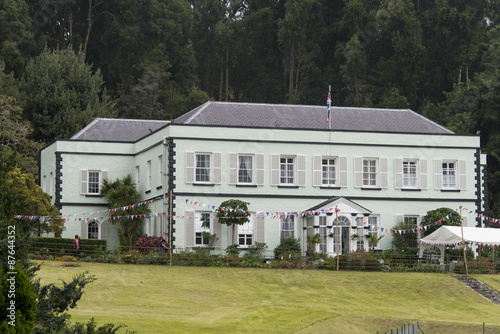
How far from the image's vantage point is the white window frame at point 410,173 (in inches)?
1832

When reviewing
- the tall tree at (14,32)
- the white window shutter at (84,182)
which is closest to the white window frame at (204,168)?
the white window shutter at (84,182)

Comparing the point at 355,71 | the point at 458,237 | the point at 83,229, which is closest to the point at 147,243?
the point at 83,229

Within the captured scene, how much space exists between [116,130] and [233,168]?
1055cm

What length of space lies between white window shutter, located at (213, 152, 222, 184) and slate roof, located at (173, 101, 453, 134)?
2258 mm

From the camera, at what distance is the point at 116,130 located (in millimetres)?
51969

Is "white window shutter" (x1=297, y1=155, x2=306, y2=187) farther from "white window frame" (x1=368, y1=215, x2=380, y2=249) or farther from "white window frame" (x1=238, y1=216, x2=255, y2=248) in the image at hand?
"white window frame" (x1=368, y1=215, x2=380, y2=249)

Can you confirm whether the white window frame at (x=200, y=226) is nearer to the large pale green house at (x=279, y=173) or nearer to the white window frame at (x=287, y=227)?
the large pale green house at (x=279, y=173)

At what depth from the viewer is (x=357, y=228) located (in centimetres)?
4434

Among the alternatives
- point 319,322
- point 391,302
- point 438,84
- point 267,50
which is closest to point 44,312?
point 319,322

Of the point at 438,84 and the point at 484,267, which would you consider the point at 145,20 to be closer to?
the point at 438,84

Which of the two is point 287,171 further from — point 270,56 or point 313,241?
point 270,56

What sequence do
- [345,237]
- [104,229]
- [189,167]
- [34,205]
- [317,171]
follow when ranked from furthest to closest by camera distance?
[104,229]
[317,171]
[345,237]
[189,167]
[34,205]

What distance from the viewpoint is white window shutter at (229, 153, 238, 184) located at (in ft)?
145

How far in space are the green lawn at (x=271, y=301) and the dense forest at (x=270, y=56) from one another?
87.9 ft
